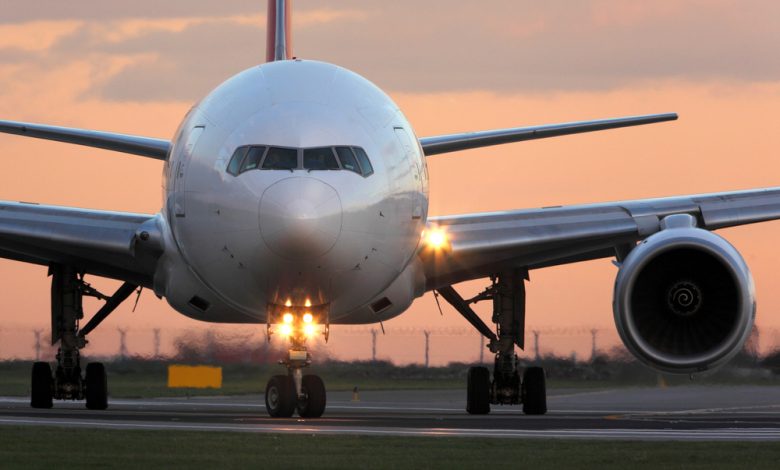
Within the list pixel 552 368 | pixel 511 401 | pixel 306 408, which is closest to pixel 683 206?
pixel 511 401

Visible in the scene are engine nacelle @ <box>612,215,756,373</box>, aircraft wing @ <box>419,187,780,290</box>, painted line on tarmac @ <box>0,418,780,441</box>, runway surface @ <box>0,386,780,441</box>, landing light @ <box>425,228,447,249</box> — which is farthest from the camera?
aircraft wing @ <box>419,187,780,290</box>

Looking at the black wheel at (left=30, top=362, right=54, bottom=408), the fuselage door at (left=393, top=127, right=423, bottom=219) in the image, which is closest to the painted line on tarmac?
the fuselage door at (left=393, top=127, right=423, bottom=219)

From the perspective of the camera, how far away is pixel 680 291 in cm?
2280

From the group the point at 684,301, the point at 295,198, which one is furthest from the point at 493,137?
the point at 295,198

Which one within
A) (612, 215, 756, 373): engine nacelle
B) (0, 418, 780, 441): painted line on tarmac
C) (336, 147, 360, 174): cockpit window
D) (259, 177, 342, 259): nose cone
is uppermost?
(336, 147, 360, 174): cockpit window

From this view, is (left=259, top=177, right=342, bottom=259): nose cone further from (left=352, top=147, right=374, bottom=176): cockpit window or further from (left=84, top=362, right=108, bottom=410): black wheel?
(left=84, top=362, right=108, bottom=410): black wheel

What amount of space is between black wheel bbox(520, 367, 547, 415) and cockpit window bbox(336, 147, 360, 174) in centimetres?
740

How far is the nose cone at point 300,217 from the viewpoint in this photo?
19469 mm

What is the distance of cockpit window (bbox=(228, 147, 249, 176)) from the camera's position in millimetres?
20422

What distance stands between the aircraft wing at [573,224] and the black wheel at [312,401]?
322cm

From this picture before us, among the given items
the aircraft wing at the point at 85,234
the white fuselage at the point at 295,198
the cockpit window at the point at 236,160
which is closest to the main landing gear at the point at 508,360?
the white fuselage at the point at 295,198

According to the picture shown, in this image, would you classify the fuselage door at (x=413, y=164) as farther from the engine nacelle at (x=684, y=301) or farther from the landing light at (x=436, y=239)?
the engine nacelle at (x=684, y=301)

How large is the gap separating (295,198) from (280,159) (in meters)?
0.87

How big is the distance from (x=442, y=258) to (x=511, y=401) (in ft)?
11.4
